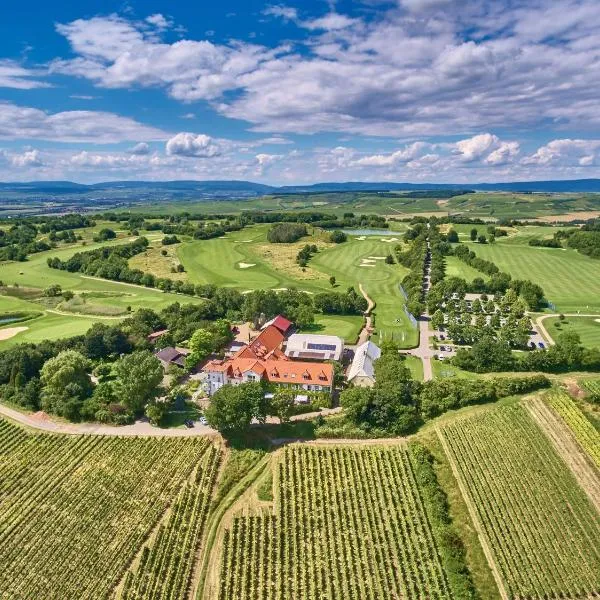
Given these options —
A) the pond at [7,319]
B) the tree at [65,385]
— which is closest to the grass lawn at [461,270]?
the tree at [65,385]

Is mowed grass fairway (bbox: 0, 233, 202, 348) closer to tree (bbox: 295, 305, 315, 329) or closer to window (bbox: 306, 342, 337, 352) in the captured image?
tree (bbox: 295, 305, 315, 329)

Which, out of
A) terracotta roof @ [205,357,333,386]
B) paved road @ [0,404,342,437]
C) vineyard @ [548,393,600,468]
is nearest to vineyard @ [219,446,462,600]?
paved road @ [0,404,342,437]

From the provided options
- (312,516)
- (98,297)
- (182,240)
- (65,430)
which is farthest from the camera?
(182,240)

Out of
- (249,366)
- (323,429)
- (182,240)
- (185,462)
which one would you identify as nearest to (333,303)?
(249,366)

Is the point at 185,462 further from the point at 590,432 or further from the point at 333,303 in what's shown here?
the point at 333,303

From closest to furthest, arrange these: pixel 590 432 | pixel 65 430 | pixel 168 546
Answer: pixel 168 546, pixel 590 432, pixel 65 430

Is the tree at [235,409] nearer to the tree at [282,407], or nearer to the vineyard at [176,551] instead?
the tree at [282,407]
